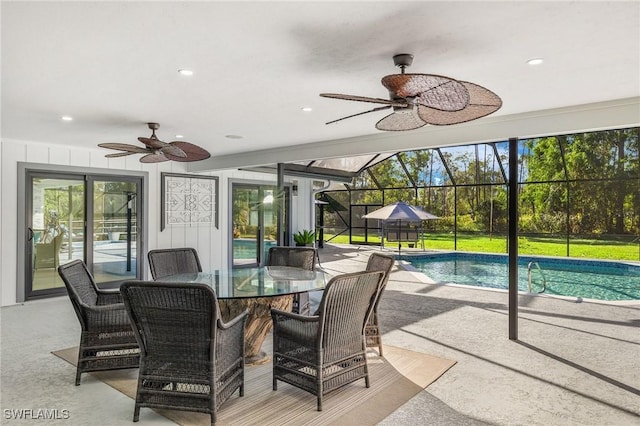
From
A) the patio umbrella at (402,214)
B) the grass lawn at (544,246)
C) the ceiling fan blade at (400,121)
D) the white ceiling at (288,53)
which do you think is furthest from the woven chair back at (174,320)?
the grass lawn at (544,246)

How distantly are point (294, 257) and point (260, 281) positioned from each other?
1274mm

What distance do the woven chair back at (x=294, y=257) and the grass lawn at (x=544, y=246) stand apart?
9.23 metres

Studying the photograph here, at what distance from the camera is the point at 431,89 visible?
2.39 m

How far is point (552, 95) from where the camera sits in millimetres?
3588

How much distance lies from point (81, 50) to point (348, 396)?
2999mm

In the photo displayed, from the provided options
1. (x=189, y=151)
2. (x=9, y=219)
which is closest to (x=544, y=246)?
(x=189, y=151)

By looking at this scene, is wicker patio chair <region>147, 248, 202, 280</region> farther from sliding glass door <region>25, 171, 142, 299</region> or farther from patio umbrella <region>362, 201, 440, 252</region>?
patio umbrella <region>362, 201, 440, 252</region>

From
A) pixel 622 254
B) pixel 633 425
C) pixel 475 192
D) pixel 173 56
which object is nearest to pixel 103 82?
pixel 173 56

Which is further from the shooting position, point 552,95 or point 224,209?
point 224,209

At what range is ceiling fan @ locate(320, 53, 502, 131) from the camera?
7.59 ft

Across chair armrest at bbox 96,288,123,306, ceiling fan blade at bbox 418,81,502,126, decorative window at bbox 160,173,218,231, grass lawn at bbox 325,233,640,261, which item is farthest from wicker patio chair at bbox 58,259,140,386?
grass lawn at bbox 325,233,640,261

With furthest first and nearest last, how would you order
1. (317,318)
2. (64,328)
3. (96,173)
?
(96,173)
(64,328)
(317,318)

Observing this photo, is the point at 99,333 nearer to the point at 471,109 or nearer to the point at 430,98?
the point at 430,98

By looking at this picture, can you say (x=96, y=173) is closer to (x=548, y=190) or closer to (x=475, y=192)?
(x=475, y=192)
